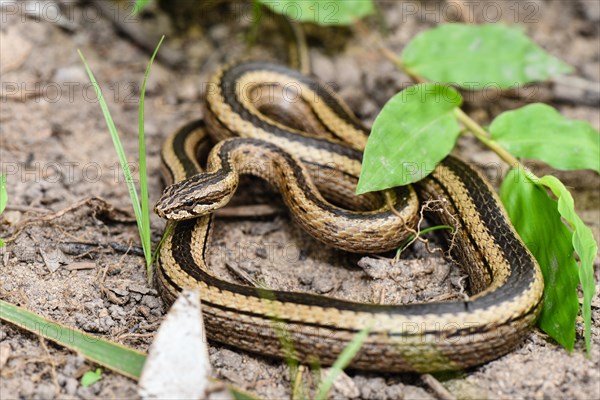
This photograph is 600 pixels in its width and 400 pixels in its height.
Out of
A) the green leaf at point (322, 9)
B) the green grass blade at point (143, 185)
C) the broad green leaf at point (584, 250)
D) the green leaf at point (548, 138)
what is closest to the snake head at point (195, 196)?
the green grass blade at point (143, 185)

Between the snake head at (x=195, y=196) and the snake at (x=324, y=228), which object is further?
the snake head at (x=195, y=196)

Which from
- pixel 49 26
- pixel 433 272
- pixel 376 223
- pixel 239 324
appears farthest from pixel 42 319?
pixel 49 26

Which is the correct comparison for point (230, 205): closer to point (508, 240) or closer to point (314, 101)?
point (314, 101)

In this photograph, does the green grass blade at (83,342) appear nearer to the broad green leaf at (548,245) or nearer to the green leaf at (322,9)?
the broad green leaf at (548,245)

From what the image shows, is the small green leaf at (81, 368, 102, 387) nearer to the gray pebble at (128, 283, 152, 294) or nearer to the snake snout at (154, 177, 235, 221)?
the gray pebble at (128, 283, 152, 294)

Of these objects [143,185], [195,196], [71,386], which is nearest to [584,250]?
[195,196]
